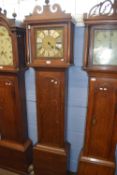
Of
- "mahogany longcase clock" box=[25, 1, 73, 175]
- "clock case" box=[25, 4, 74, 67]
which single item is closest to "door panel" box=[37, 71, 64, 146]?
"mahogany longcase clock" box=[25, 1, 73, 175]

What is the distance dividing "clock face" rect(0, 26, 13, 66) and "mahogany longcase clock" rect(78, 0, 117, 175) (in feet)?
2.50

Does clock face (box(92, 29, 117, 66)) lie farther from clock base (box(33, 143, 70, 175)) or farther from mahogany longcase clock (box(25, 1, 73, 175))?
clock base (box(33, 143, 70, 175))

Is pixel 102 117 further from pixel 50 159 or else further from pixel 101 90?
pixel 50 159

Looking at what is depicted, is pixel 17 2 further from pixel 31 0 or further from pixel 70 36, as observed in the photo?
pixel 70 36

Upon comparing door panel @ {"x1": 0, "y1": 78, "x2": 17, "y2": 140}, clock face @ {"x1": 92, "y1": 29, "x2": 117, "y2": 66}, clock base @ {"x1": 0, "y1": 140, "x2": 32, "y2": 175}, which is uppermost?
clock face @ {"x1": 92, "y1": 29, "x2": 117, "y2": 66}

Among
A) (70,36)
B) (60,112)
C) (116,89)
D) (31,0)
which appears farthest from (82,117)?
(31,0)

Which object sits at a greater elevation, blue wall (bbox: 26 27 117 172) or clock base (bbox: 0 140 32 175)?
blue wall (bbox: 26 27 117 172)

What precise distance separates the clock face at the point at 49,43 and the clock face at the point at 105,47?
0.31 metres

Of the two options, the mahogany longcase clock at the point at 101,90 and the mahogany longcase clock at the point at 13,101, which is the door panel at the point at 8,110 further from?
the mahogany longcase clock at the point at 101,90

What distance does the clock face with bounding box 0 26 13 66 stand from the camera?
1719 mm

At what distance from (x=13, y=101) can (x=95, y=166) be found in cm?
110

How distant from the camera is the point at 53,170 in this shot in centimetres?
200

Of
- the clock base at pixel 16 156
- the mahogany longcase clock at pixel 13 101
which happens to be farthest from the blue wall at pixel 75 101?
the clock base at pixel 16 156

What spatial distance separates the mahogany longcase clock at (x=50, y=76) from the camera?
1541 millimetres
